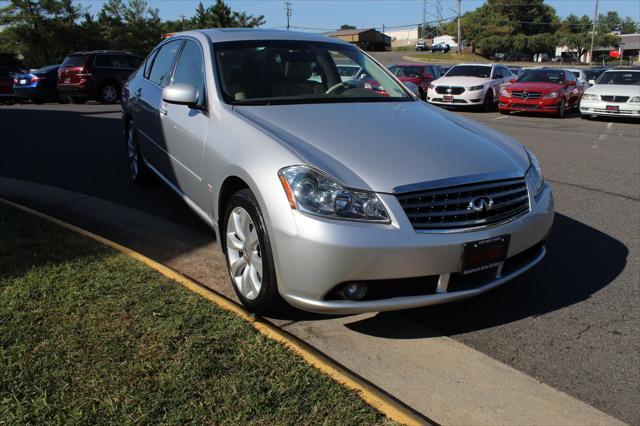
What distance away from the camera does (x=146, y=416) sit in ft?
7.65

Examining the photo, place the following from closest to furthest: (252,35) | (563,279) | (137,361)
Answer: (137,361), (563,279), (252,35)

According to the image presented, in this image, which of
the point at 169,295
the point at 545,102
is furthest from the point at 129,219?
the point at 545,102

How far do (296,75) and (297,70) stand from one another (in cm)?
5

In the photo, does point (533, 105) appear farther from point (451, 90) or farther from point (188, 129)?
point (188, 129)

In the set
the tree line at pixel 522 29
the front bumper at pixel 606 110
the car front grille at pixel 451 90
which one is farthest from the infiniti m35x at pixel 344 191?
the tree line at pixel 522 29

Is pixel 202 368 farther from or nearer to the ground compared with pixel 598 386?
farther from the ground

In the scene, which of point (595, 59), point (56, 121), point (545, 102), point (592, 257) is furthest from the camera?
point (595, 59)

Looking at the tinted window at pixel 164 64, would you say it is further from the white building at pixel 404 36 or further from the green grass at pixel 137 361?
the white building at pixel 404 36

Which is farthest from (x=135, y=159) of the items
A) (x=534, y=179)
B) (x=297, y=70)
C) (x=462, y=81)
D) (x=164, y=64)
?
(x=462, y=81)

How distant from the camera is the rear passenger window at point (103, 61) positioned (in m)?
17.7

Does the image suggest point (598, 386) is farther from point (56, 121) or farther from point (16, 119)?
point (16, 119)

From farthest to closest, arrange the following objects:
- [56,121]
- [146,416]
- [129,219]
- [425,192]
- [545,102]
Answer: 1. [545,102]
2. [56,121]
3. [129,219]
4. [425,192]
5. [146,416]

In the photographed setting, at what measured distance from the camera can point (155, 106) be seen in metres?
4.98

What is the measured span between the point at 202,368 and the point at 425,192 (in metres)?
1.41
